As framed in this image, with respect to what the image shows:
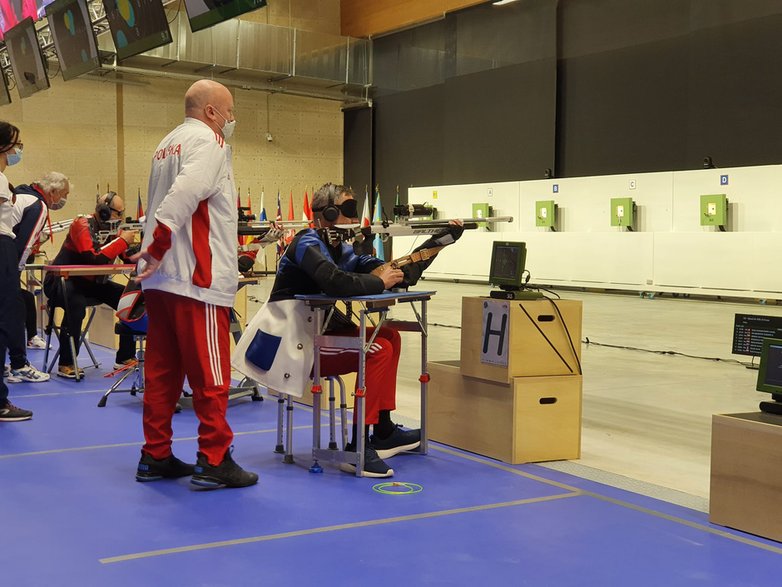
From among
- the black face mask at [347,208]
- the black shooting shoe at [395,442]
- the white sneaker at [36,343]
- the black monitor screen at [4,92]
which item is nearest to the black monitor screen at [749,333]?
the black shooting shoe at [395,442]

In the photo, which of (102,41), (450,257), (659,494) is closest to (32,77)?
(102,41)

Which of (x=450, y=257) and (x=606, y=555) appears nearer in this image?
(x=606, y=555)

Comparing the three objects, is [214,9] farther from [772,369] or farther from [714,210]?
[714,210]

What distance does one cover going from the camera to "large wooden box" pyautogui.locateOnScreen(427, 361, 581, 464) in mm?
3822

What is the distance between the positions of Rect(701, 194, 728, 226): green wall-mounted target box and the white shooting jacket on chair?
10569 mm

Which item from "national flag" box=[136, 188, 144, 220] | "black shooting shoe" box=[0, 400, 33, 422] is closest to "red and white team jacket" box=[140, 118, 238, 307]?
"black shooting shoe" box=[0, 400, 33, 422]

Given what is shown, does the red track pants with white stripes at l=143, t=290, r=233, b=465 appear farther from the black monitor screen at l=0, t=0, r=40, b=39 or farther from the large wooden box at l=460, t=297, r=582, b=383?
the black monitor screen at l=0, t=0, r=40, b=39

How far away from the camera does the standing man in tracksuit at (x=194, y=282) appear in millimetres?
3352

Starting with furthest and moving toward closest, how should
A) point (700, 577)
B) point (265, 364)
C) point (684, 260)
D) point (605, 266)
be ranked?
point (605, 266) → point (684, 260) → point (265, 364) → point (700, 577)

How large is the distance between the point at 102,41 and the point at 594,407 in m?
14.3

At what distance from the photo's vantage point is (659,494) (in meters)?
3.40

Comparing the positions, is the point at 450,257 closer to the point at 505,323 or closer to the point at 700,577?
the point at 505,323

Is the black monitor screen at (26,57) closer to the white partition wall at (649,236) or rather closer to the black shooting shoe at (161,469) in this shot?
the white partition wall at (649,236)

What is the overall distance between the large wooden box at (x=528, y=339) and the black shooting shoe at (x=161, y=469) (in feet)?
4.34
